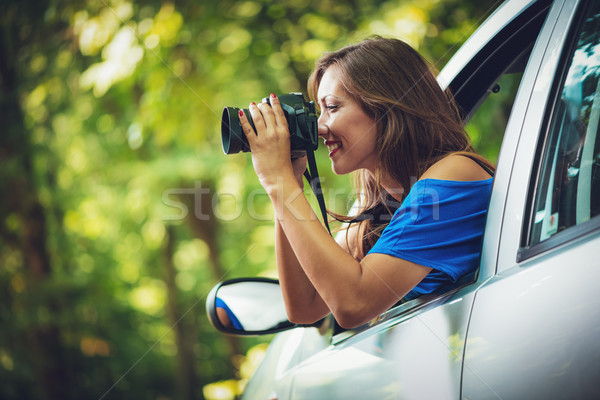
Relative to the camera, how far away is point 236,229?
1038cm

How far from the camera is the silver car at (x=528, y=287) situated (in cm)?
74

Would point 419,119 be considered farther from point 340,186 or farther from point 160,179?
point 160,179

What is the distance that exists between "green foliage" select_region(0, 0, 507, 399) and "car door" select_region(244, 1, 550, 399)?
1.62 meters

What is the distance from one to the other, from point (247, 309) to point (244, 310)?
0.01 metres

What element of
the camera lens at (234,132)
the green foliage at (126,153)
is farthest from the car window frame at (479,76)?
the green foliage at (126,153)

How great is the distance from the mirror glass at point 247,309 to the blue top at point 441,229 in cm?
61

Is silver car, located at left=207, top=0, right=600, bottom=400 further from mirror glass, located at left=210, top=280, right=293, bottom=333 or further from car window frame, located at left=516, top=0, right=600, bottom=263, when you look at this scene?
mirror glass, located at left=210, top=280, right=293, bottom=333

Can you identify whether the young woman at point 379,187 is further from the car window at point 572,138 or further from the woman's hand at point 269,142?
the car window at point 572,138

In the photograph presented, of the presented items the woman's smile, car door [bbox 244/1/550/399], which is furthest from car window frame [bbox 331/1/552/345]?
the woman's smile

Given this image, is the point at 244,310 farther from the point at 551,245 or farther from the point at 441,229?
the point at 551,245

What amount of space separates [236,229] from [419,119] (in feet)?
29.6

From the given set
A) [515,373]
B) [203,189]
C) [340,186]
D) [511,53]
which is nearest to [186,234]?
[203,189]

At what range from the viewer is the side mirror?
1.70m

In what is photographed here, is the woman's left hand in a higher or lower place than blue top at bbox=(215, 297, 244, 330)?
higher
